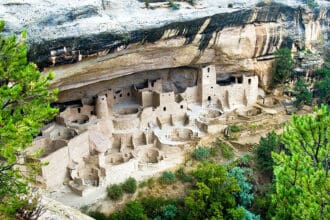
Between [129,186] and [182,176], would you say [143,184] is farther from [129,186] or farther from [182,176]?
[182,176]

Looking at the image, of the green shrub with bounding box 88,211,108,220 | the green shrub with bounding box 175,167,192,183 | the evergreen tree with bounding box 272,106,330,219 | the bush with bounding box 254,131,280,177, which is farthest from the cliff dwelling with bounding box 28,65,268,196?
the evergreen tree with bounding box 272,106,330,219

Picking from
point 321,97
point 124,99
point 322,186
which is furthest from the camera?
point 321,97

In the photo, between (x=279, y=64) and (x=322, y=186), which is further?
(x=279, y=64)

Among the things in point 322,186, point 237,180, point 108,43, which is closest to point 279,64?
point 237,180

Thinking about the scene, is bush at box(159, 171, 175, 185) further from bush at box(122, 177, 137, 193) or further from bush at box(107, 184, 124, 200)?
bush at box(107, 184, 124, 200)

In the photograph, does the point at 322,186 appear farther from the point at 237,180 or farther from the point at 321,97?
the point at 321,97

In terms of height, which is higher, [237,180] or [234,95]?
[234,95]

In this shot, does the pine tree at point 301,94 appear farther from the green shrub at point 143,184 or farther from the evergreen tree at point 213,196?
the green shrub at point 143,184
